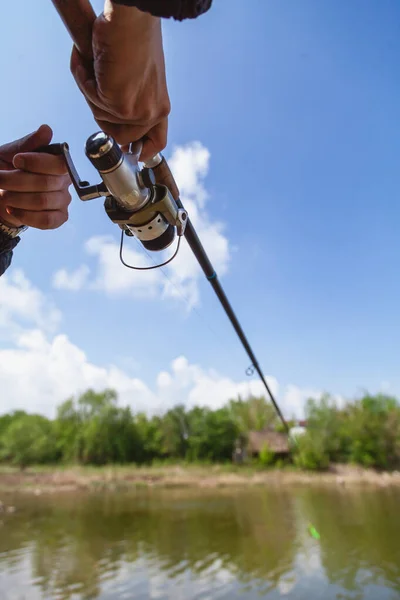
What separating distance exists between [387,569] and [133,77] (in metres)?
11.2

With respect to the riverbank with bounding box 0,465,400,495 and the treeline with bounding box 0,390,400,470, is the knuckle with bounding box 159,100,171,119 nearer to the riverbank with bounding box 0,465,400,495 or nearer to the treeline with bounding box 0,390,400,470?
the riverbank with bounding box 0,465,400,495

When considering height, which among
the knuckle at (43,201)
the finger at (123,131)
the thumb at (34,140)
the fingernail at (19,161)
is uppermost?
the thumb at (34,140)

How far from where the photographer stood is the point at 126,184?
3.82ft

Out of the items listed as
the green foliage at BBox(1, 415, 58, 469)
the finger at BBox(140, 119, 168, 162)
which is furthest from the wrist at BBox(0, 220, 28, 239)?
the green foliage at BBox(1, 415, 58, 469)

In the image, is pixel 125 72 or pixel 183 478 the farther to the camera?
pixel 183 478

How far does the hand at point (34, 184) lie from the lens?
110cm

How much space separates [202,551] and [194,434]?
33.4 m

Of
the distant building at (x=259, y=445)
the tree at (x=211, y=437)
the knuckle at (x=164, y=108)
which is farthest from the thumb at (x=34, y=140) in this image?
the tree at (x=211, y=437)

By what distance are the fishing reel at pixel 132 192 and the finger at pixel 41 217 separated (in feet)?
0.32

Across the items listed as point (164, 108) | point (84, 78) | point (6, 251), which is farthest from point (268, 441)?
point (84, 78)

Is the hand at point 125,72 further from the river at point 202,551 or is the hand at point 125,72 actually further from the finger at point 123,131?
the river at point 202,551

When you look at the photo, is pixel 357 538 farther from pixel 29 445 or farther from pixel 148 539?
pixel 29 445

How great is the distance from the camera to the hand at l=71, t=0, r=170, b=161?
71cm

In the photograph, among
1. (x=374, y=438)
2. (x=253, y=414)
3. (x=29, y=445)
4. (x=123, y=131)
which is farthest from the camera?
(x=253, y=414)
